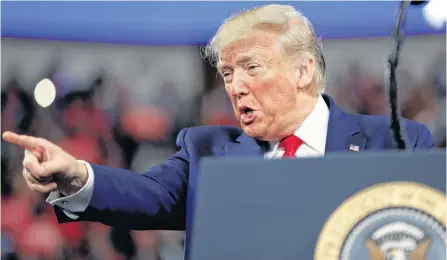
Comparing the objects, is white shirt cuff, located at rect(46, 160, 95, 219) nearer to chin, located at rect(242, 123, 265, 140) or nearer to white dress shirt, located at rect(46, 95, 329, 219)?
white dress shirt, located at rect(46, 95, 329, 219)

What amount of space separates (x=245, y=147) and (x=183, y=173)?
0.11 metres

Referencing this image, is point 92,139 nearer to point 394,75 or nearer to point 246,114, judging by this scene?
A: point 246,114

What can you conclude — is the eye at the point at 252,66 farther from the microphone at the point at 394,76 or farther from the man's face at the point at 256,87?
the microphone at the point at 394,76

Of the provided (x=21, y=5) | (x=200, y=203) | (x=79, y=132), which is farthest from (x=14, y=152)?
(x=200, y=203)

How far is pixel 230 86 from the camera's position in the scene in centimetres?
114

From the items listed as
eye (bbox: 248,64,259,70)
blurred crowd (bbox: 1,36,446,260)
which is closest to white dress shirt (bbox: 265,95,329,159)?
eye (bbox: 248,64,259,70)

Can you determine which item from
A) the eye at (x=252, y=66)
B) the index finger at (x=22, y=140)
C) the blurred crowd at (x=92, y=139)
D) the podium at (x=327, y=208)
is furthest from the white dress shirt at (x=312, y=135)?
the blurred crowd at (x=92, y=139)

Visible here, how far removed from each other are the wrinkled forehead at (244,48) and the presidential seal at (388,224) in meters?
0.60

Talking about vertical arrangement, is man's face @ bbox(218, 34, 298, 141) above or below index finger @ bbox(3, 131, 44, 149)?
above

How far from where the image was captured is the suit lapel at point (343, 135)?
3.63ft

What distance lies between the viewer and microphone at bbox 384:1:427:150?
77 cm

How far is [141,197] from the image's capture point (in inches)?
41.6

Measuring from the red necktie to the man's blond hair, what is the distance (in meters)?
0.13

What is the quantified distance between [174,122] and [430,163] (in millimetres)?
1895
